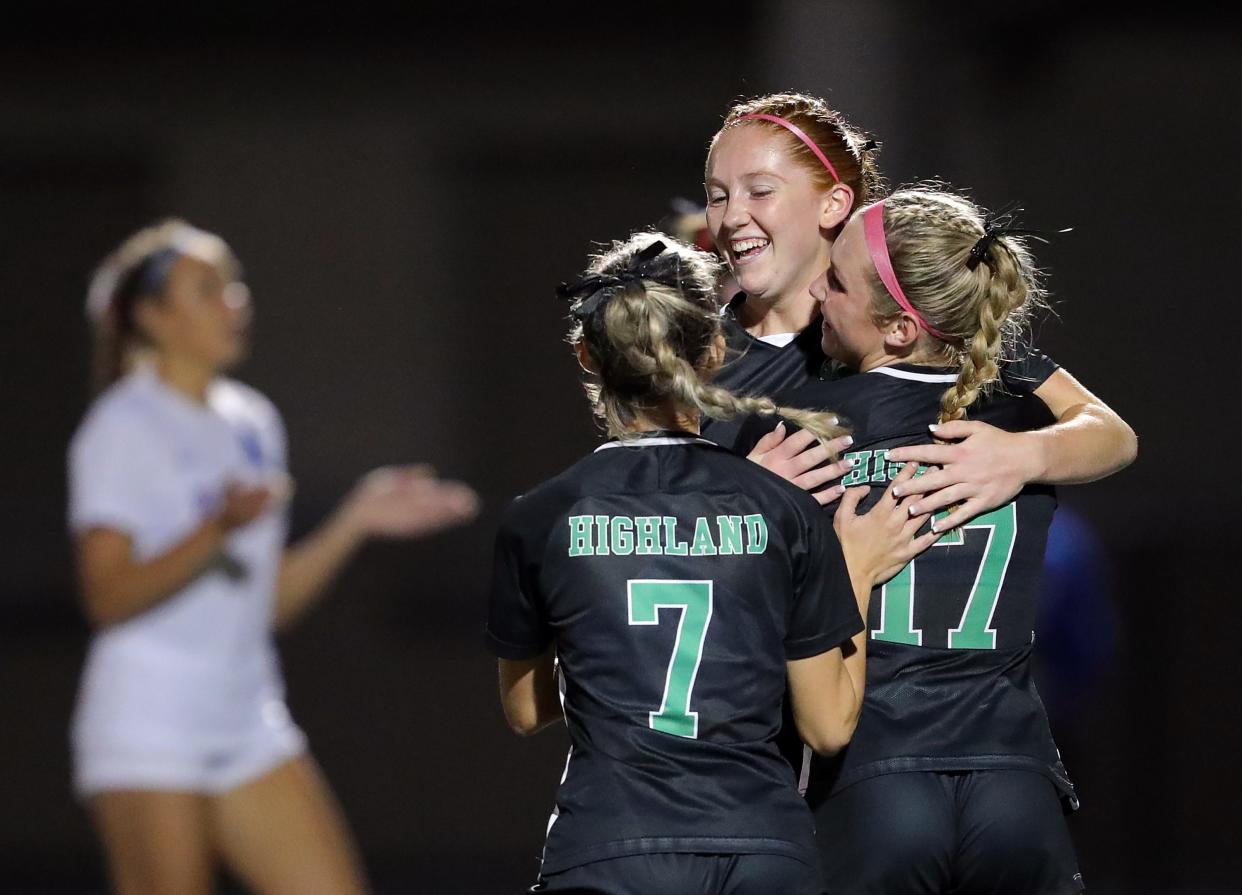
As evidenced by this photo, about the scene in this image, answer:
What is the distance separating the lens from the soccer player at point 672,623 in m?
2.44

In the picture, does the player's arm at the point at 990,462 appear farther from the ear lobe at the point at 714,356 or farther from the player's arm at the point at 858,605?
the ear lobe at the point at 714,356

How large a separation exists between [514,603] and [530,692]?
189 mm

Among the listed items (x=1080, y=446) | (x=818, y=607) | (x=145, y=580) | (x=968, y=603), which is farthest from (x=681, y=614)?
(x=145, y=580)

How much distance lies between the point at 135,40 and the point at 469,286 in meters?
1.85

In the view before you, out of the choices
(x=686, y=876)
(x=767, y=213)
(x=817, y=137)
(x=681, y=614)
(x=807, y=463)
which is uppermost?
(x=817, y=137)

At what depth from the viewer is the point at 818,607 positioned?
253cm

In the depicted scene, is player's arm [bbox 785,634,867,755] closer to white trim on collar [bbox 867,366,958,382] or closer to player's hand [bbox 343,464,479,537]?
white trim on collar [bbox 867,366,958,382]

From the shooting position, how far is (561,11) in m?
8.34

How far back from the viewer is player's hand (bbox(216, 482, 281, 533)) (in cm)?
480

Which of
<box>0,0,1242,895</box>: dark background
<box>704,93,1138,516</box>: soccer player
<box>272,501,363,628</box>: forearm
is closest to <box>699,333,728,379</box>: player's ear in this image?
<box>704,93,1138,516</box>: soccer player

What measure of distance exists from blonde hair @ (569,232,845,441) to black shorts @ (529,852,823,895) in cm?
58

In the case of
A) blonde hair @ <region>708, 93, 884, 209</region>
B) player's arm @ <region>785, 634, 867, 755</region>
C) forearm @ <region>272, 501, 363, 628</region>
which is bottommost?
forearm @ <region>272, 501, 363, 628</region>

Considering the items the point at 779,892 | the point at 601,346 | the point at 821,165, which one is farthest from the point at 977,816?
the point at 821,165

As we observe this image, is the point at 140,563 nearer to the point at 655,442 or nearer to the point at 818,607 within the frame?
the point at 655,442
